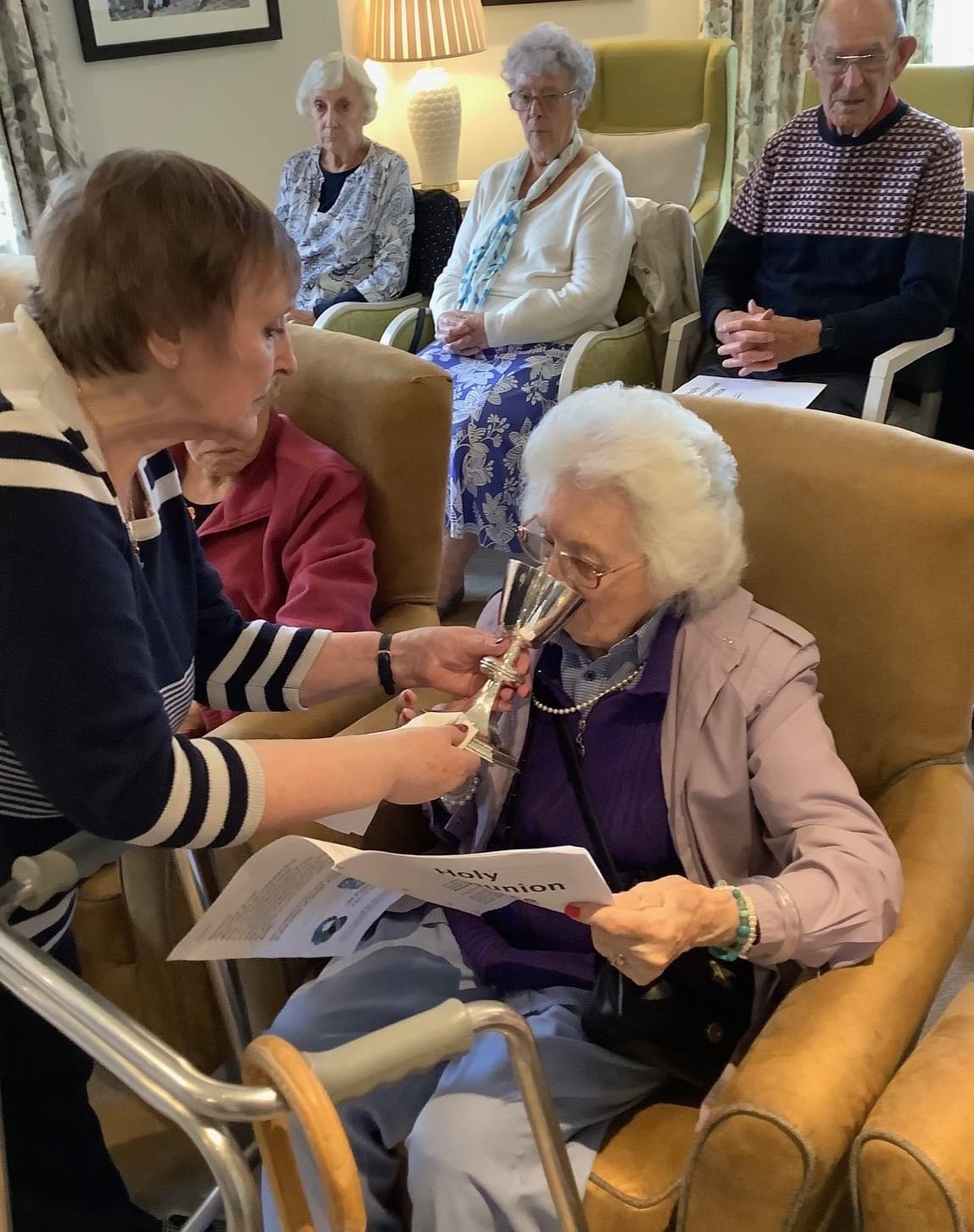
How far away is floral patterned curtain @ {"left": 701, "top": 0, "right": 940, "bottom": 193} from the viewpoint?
4742 mm

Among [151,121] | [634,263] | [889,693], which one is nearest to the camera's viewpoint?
[889,693]

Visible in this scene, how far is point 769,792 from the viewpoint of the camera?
1209 mm

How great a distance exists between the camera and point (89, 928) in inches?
61.4

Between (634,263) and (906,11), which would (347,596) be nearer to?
(634,263)

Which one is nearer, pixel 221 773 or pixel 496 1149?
pixel 221 773

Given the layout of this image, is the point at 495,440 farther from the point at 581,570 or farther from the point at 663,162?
the point at 581,570

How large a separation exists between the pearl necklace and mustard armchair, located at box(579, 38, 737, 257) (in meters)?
3.03

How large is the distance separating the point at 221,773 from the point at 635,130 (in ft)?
12.4

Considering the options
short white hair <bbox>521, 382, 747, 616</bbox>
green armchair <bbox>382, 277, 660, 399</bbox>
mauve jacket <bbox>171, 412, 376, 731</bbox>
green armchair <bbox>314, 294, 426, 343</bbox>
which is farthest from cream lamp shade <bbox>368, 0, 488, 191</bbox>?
short white hair <bbox>521, 382, 747, 616</bbox>

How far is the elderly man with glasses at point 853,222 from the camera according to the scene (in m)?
2.57

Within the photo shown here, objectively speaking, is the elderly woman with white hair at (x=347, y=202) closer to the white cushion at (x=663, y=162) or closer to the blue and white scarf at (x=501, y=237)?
the blue and white scarf at (x=501, y=237)

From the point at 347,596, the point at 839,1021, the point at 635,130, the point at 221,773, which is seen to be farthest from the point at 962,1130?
the point at 635,130

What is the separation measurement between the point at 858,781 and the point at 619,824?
1.15 ft

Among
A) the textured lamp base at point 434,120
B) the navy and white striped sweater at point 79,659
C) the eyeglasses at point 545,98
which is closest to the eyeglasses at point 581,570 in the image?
the navy and white striped sweater at point 79,659
